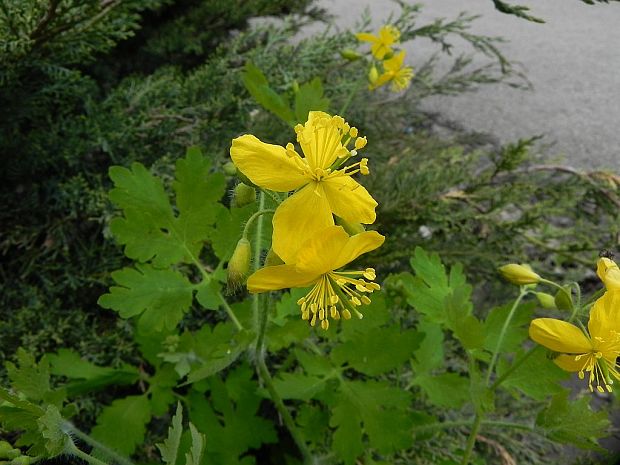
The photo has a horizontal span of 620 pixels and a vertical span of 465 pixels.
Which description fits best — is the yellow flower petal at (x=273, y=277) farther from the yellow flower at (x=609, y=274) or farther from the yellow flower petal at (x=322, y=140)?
the yellow flower at (x=609, y=274)

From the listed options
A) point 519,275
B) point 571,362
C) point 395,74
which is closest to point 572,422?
point 571,362

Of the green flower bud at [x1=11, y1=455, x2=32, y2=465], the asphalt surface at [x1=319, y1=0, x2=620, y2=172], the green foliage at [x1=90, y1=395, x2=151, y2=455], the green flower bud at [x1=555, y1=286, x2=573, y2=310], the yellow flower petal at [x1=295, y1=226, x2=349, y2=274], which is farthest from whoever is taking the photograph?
the asphalt surface at [x1=319, y1=0, x2=620, y2=172]

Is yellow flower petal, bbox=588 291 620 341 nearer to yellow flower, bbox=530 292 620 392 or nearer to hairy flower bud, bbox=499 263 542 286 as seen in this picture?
yellow flower, bbox=530 292 620 392

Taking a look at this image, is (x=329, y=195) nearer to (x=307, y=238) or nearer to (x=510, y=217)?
(x=307, y=238)

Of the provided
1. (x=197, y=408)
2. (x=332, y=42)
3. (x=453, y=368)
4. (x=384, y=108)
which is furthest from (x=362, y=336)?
(x=384, y=108)

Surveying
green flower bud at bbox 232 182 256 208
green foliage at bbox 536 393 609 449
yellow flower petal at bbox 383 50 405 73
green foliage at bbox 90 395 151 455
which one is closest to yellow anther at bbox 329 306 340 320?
green flower bud at bbox 232 182 256 208

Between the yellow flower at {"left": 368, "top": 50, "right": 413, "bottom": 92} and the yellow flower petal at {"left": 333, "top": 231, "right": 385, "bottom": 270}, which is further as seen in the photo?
the yellow flower at {"left": 368, "top": 50, "right": 413, "bottom": 92}

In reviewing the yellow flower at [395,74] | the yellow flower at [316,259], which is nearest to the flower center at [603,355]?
the yellow flower at [316,259]

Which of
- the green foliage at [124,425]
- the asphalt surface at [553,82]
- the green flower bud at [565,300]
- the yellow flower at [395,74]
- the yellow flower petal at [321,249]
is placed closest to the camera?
the yellow flower petal at [321,249]
